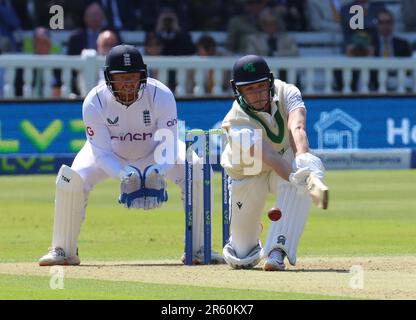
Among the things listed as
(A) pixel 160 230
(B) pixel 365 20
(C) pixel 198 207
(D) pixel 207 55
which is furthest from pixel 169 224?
(B) pixel 365 20

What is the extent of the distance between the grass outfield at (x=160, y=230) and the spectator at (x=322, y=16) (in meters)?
7.42

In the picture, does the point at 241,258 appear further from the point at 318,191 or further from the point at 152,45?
the point at 152,45

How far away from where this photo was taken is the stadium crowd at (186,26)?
2341 centimetres

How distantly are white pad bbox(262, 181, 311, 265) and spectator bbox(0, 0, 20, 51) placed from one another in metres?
14.7

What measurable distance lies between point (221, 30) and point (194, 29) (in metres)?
0.54

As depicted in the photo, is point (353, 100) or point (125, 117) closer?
point (125, 117)

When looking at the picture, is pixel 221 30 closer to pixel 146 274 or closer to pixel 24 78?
pixel 24 78

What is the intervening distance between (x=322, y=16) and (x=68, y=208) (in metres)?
16.9

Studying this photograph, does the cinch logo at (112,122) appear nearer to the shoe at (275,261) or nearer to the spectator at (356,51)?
the shoe at (275,261)

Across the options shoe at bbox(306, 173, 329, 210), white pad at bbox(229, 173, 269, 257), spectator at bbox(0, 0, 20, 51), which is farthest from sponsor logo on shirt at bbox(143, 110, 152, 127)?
spectator at bbox(0, 0, 20, 51)

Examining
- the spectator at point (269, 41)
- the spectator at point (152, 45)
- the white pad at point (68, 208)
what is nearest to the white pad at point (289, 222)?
the white pad at point (68, 208)

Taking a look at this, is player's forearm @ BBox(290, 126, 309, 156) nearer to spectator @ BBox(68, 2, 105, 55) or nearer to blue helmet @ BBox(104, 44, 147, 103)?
blue helmet @ BBox(104, 44, 147, 103)
